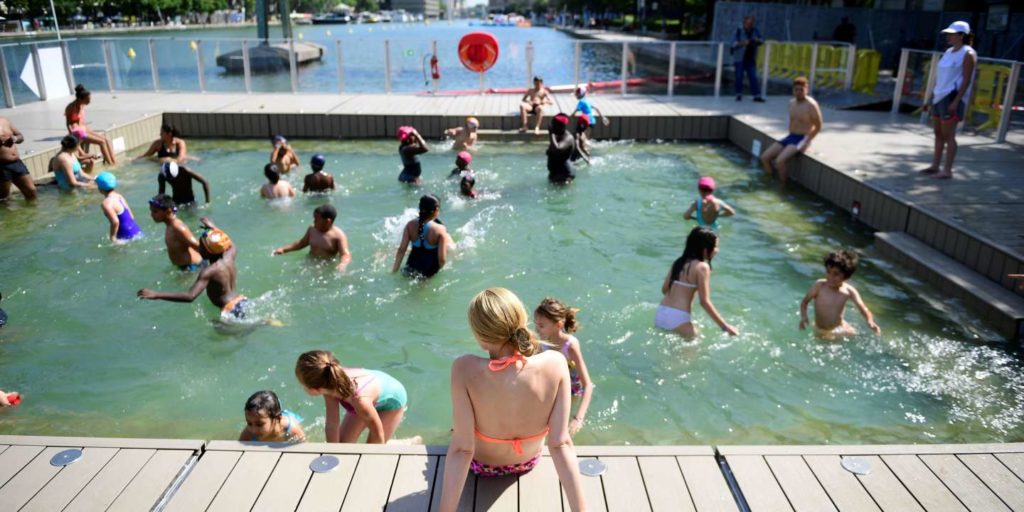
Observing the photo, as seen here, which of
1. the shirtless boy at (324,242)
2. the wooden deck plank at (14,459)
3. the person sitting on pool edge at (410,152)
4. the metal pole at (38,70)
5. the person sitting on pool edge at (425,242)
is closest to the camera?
→ the wooden deck plank at (14,459)

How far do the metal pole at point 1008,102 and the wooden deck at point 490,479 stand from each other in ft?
33.3

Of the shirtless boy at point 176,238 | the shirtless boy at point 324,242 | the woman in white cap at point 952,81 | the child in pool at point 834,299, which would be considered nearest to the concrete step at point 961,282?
the child in pool at point 834,299

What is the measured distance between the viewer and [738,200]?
10867mm

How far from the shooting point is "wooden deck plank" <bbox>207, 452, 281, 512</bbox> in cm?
328

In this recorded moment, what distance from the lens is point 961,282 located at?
7.03 metres

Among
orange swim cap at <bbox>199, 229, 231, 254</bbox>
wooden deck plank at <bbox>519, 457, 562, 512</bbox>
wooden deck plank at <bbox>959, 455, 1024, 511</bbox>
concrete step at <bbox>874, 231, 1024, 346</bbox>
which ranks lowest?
concrete step at <bbox>874, 231, 1024, 346</bbox>

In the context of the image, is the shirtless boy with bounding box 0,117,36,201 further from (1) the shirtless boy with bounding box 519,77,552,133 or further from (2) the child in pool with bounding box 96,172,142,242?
(1) the shirtless boy with bounding box 519,77,552,133

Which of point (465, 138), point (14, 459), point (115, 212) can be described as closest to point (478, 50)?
point (465, 138)

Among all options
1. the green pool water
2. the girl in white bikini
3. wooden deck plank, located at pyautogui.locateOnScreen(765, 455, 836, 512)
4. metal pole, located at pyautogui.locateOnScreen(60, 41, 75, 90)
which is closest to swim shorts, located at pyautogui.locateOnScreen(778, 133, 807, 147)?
the green pool water

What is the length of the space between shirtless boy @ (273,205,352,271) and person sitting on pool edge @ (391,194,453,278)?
0.59 meters

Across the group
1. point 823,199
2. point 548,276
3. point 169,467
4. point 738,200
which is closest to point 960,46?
point 823,199

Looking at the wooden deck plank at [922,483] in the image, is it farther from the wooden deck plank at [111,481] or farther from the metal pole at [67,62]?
the metal pole at [67,62]

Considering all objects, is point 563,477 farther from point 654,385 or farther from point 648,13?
point 648,13

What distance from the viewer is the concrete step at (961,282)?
6.31 m
